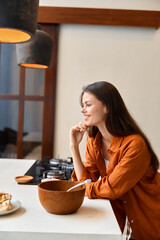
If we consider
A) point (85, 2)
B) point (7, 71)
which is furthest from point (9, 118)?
point (85, 2)

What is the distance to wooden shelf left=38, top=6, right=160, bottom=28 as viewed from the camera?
3.80 meters

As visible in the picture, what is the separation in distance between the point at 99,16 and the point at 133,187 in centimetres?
299

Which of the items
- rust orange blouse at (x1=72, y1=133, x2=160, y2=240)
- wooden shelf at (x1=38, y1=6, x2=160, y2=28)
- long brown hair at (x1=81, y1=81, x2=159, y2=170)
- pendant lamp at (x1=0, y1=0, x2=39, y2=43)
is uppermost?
wooden shelf at (x1=38, y1=6, x2=160, y2=28)

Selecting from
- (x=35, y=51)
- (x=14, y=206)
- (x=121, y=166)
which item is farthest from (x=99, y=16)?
(x=14, y=206)

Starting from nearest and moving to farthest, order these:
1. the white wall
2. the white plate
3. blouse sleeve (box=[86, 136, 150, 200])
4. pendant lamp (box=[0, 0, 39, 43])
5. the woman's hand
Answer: the white plate, pendant lamp (box=[0, 0, 39, 43]), blouse sleeve (box=[86, 136, 150, 200]), the woman's hand, the white wall

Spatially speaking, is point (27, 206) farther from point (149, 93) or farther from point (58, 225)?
point (149, 93)

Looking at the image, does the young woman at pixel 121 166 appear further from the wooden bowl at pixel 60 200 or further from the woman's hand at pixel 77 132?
the wooden bowl at pixel 60 200

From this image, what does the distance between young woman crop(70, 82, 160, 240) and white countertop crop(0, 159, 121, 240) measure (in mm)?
141

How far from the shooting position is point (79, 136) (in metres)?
1.77

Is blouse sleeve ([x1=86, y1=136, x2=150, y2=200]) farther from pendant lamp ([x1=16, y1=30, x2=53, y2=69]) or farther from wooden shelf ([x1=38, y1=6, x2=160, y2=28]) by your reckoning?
wooden shelf ([x1=38, y1=6, x2=160, y2=28])

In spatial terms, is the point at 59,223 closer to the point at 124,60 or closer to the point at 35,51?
the point at 35,51

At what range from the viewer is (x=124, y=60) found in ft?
12.9

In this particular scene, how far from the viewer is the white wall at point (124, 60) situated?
392 centimetres

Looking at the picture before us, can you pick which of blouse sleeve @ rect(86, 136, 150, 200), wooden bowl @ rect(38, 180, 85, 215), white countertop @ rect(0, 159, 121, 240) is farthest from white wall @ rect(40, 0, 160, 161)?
wooden bowl @ rect(38, 180, 85, 215)
